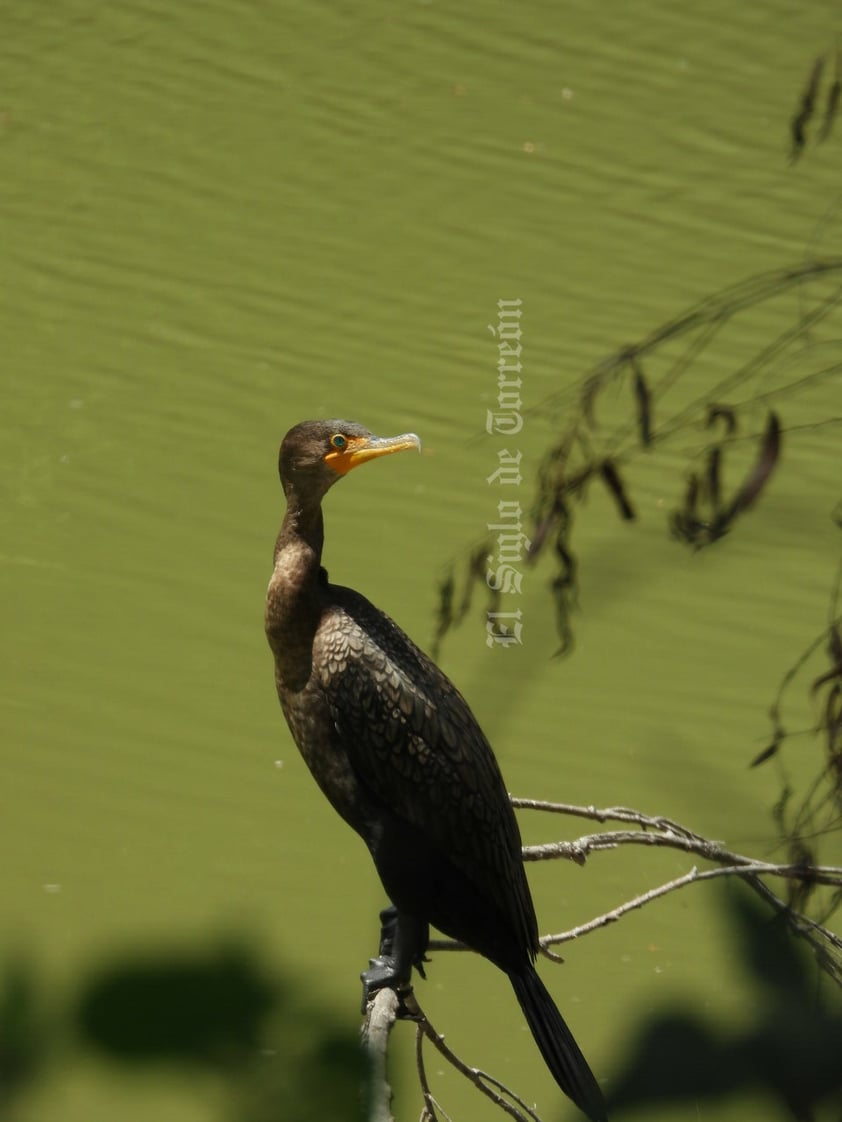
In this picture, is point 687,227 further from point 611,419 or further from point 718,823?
point 718,823

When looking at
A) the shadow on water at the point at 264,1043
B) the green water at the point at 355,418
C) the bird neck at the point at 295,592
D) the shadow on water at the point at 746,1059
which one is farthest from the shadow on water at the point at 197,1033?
the green water at the point at 355,418

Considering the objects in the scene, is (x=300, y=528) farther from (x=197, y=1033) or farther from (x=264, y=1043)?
(x=197, y=1033)

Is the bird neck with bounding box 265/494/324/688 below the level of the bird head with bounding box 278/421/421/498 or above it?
below

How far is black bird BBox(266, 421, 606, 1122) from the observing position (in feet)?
7.95

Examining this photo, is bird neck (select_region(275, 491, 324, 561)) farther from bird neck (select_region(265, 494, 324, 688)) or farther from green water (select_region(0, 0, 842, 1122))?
green water (select_region(0, 0, 842, 1122))

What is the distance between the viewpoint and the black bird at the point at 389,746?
2422 mm

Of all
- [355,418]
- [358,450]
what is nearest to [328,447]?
[358,450]

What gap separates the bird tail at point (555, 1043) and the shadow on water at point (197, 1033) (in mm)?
1035

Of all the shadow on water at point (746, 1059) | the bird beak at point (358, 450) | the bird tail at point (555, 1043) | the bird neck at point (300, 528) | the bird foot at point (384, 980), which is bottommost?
the bird tail at point (555, 1043)

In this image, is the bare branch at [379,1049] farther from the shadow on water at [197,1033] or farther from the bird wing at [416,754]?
the bird wing at [416,754]

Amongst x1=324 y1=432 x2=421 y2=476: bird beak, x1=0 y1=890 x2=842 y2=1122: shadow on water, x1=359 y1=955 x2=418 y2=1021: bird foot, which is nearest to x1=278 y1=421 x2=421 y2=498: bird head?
x1=324 y1=432 x2=421 y2=476: bird beak

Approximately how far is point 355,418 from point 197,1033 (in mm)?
4273

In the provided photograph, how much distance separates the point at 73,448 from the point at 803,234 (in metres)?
2.83

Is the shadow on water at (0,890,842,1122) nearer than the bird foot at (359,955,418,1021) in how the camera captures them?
Yes
